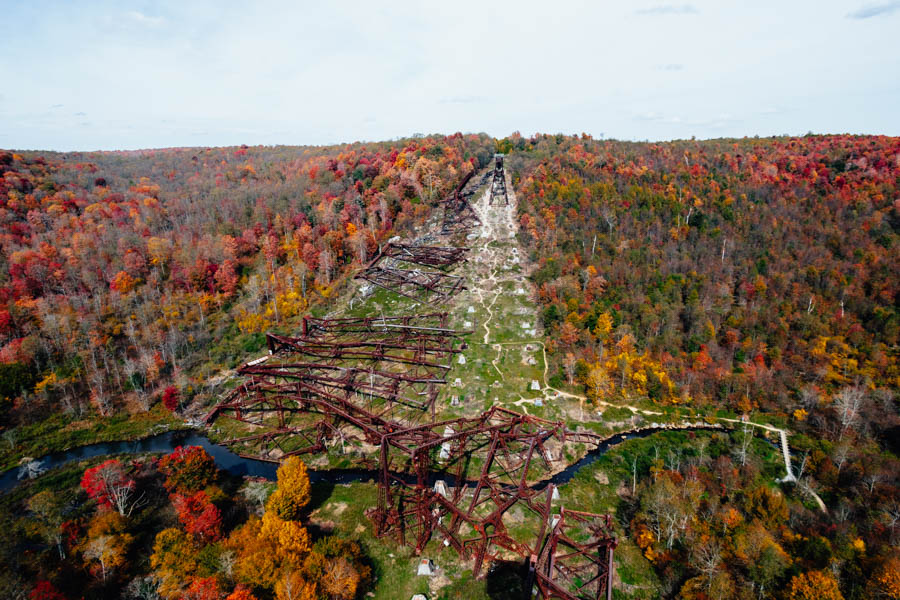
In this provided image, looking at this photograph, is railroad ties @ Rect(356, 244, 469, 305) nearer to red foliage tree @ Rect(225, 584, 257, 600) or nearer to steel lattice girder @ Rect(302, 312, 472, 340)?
steel lattice girder @ Rect(302, 312, 472, 340)

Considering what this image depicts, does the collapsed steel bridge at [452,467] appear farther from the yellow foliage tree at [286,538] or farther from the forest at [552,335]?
the yellow foliage tree at [286,538]

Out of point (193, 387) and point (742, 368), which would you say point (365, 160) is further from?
point (742, 368)

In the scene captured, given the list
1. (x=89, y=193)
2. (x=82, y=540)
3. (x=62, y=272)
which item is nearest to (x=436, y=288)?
(x=82, y=540)

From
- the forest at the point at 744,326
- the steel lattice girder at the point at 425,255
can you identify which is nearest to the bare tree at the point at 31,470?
the steel lattice girder at the point at 425,255

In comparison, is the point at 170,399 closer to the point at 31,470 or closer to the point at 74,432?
the point at 74,432

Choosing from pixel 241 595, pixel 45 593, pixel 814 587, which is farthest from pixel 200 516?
pixel 814 587
